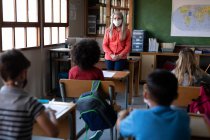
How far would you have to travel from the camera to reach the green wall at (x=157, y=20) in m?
6.46

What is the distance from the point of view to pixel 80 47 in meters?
2.61

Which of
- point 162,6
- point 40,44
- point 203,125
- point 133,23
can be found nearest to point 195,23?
point 162,6

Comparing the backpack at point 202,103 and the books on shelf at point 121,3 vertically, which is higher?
the books on shelf at point 121,3

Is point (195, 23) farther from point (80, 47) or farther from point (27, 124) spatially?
point (27, 124)

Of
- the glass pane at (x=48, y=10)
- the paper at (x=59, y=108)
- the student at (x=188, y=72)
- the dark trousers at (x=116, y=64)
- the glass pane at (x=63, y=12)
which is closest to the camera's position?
the paper at (x=59, y=108)

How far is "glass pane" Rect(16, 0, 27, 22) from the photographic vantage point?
4499 millimetres

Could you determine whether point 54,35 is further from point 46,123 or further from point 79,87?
point 46,123

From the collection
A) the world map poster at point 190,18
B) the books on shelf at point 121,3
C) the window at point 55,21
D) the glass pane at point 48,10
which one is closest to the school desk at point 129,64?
the window at point 55,21

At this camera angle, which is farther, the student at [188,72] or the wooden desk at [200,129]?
the student at [188,72]

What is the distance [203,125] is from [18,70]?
3.48 feet

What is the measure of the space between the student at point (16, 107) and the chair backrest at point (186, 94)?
135 centimetres

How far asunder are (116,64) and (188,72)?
197 cm

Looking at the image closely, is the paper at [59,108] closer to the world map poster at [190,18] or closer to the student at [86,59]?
the student at [86,59]

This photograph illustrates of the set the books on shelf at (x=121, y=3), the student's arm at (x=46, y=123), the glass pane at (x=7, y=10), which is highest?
the books on shelf at (x=121, y=3)
